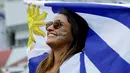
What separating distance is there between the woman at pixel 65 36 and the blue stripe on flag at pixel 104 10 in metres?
0.04

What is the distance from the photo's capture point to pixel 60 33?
3.10 meters

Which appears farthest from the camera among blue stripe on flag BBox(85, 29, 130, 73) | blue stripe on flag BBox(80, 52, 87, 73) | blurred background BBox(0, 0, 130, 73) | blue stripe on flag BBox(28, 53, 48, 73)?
blurred background BBox(0, 0, 130, 73)

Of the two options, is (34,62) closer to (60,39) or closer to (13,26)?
(60,39)

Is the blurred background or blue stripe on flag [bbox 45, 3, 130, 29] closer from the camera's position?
blue stripe on flag [bbox 45, 3, 130, 29]

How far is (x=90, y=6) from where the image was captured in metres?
3.03

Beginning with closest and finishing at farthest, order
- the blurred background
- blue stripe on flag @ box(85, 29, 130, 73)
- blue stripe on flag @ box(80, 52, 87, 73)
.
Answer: blue stripe on flag @ box(85, 29, 130, 73) → blue stripe on flag @ box(80, 52, 87, 73) → the blurred background

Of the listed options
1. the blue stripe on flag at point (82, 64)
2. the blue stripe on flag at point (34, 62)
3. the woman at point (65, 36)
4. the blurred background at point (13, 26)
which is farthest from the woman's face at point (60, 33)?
the blurred background at point (13, 26)

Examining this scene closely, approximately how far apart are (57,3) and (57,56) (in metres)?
0.36

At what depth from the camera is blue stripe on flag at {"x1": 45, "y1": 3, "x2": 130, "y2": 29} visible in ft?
9.39

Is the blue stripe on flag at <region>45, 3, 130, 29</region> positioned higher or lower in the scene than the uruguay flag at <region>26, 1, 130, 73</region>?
higher

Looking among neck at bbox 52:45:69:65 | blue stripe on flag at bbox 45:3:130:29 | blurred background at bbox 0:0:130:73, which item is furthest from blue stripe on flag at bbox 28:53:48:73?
blurred background at bbox 0:0:130:73

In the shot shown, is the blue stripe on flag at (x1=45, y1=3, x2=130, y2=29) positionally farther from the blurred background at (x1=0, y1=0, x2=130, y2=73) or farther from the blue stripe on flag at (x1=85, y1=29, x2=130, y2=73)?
the blurred background at (x1=0, y1=0, x2=130, y2=73)

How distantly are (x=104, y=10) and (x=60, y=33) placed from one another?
0.31 meters

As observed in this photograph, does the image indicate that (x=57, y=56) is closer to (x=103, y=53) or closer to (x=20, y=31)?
(x=103, y=53)
